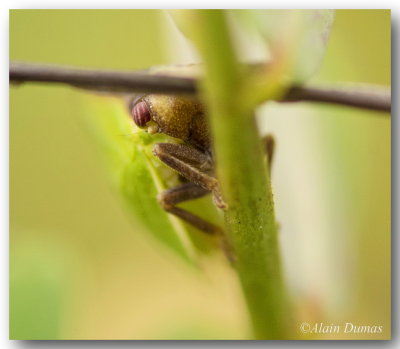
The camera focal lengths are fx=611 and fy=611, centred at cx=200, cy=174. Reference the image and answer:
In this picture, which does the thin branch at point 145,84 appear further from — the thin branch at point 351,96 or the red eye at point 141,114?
the red eye at point 141,114

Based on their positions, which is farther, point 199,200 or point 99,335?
point 99,335

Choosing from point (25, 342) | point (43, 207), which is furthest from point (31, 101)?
point (25, 342)

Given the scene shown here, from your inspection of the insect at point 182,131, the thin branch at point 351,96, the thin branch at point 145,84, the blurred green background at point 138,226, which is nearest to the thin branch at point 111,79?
the thin branch at point 145,84

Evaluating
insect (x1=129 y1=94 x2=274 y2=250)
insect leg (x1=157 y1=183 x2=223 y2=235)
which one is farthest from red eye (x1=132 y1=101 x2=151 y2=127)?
insect leg (x1=157 y1=183 x2=223 y2=235)

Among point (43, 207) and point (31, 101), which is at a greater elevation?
point (31, 101)

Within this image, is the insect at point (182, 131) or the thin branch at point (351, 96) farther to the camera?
the insect at point (182, 131)

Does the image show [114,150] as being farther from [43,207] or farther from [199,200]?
[43,207]
